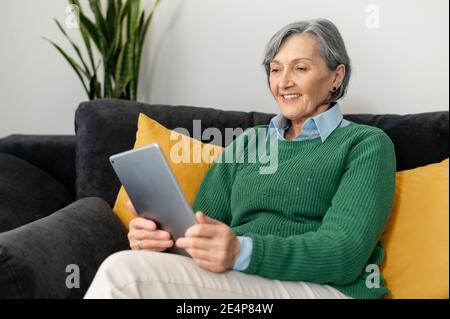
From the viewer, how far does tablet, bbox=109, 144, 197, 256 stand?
3.59 feet

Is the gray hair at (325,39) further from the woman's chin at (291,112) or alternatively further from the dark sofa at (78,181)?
the dark sofa at (78,181)

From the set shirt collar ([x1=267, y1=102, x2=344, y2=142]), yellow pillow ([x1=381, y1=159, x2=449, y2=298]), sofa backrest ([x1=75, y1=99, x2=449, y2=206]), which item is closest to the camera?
yellow pillow ([x1=381, y1=159, x2=449, y2=298])

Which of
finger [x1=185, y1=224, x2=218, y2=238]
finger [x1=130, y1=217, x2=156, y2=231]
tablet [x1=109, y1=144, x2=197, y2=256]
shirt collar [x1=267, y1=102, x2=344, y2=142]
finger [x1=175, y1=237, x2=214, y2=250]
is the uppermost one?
shirt collar [x1=267, y1=102, x2=344, y2=142]

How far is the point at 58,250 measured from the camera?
1294 mm

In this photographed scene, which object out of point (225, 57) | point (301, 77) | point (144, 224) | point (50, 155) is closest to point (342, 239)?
point (144, 224)

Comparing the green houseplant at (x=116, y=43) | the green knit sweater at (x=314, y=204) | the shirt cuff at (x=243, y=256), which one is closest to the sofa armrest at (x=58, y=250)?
the green knit sweater at (x=314, y=204)

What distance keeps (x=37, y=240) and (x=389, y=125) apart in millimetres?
965

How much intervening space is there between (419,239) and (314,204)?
0.24 meters

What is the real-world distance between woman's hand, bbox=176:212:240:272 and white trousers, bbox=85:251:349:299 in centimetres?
3

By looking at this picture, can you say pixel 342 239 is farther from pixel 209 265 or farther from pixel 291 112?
pixel 291 112

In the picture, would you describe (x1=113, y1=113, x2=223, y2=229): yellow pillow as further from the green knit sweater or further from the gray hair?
the gray hair

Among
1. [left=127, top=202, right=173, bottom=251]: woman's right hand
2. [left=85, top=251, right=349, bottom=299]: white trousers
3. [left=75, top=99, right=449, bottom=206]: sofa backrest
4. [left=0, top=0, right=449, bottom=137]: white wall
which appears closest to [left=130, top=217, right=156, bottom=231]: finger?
[left=127, top=202, right=173, bottom=251]: woman's right hand

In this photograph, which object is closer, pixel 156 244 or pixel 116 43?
pixel 156 244

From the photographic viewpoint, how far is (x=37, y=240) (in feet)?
4.13
